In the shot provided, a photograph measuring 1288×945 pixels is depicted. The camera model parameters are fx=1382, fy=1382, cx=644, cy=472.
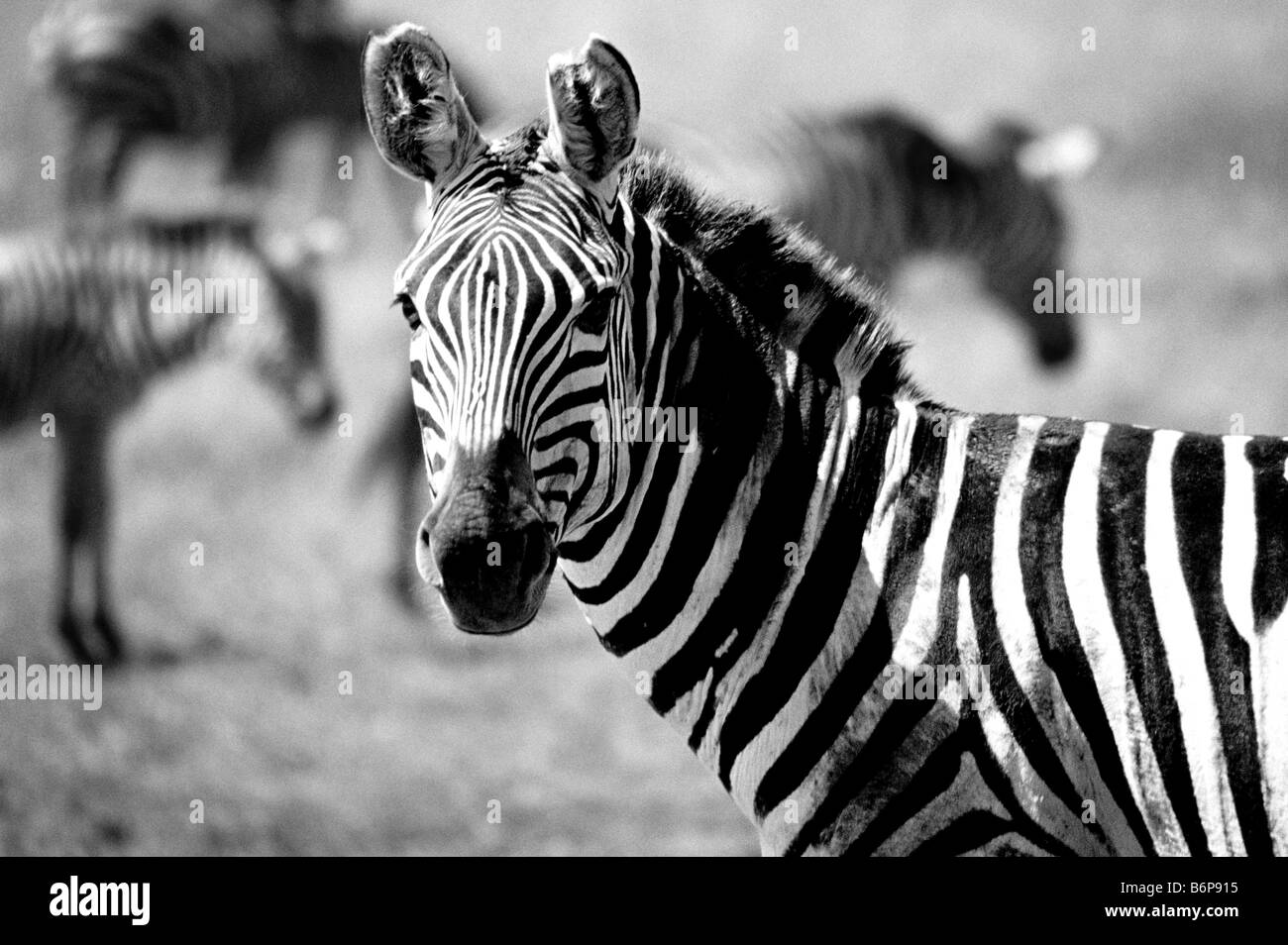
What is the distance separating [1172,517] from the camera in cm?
279

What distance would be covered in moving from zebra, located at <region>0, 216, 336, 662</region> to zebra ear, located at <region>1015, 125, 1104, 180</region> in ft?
18.0

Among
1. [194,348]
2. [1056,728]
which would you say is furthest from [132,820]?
[1056,728]

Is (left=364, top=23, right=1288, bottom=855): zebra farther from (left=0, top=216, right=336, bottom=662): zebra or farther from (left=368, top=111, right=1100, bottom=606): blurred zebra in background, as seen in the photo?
(left=368, top=111, right=1100, bottom=606): blurred zebra in background

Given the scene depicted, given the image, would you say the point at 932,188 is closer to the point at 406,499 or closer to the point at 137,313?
the point at 406,499

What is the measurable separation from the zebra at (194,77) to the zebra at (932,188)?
3456 mm

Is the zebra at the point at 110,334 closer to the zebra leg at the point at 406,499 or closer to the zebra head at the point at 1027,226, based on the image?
the zebra leg at the point at 406,499

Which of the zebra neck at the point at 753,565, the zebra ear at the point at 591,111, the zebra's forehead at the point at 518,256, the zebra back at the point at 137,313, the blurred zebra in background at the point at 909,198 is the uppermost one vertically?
the blurred zebra in background at the point at 909,198

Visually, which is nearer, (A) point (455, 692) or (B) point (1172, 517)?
(B) point (1172, 517)

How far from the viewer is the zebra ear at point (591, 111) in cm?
277

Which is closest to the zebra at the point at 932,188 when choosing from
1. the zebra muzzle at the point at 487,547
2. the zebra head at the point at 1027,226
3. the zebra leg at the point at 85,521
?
the zebra head at the point at 1027,226

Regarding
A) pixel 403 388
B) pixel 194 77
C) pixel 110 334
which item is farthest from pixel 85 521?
pixel 194 77
